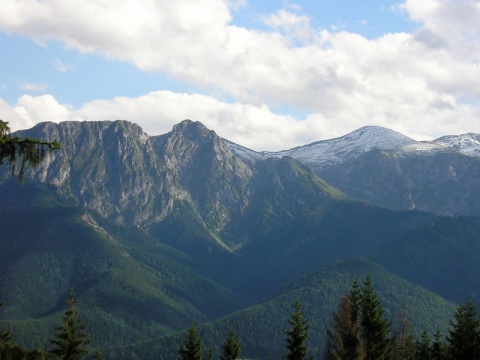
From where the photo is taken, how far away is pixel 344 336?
67.3 metres

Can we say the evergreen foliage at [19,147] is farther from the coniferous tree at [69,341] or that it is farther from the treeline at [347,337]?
the coniferous tree at [69,341]

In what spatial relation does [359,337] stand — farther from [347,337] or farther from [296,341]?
[296,341]

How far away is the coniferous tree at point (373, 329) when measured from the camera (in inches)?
2911

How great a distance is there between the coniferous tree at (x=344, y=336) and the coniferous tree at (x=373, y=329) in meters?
6.88

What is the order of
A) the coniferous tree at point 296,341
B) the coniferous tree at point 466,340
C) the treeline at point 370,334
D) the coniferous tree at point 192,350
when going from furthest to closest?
the coniferous tree at point 192,350 → the coniferous tree at point 466,340 → the coniferous tree at point 296,341 → the treeline at point 370,334

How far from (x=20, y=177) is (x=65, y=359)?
32431mm

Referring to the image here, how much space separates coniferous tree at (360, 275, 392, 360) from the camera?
73.9 m

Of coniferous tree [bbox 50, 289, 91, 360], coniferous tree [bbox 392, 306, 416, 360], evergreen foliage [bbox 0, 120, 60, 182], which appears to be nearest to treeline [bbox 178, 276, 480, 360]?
coniferous tree [bbox 392, 306, 416, 360]

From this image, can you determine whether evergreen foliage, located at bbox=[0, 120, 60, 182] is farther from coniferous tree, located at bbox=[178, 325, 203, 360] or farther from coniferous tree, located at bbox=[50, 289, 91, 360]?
coniferous tree, located at bbox=[178, 325, 203, 360]

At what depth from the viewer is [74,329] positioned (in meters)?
66.2

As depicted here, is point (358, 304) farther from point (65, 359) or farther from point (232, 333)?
→ point (65, 359)

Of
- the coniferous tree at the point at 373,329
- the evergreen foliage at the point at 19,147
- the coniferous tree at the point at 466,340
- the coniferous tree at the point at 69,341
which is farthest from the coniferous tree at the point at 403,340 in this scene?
the evergreen foliage at the point at 19,147

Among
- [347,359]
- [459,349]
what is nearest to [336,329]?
[347,359]

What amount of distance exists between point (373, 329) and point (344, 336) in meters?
9.26
